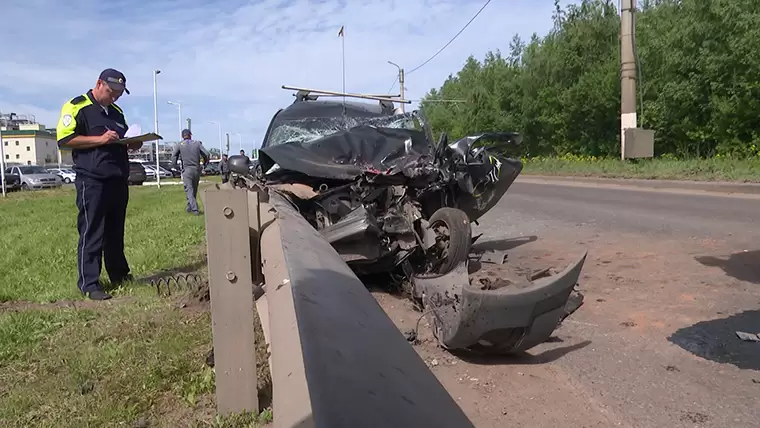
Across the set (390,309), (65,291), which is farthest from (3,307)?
(390,309)

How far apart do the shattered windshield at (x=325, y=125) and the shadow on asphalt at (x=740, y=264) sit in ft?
10.9

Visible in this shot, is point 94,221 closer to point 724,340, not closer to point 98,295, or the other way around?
point 98,295

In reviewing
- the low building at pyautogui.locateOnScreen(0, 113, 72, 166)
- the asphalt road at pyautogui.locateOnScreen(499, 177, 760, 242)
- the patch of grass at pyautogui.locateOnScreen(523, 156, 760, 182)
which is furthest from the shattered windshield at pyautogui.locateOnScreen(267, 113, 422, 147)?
the low building at pyautogui.locateOnScreen(0, 113, 72, 166)

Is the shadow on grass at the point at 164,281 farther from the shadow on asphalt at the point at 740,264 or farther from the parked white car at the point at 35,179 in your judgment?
the parked white car at the point at 35,179

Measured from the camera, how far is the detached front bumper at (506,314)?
318 cm

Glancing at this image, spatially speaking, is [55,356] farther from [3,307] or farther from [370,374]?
[370,374]

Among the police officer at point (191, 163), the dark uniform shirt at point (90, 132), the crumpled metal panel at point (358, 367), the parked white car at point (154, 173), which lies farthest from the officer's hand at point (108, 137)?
the parked white car at point (154, 173)

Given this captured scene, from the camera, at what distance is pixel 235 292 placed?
106 inches

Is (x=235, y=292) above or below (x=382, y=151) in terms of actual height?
below

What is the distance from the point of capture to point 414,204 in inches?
197

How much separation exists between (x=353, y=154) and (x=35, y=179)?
107ft

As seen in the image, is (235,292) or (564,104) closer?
(235,292)

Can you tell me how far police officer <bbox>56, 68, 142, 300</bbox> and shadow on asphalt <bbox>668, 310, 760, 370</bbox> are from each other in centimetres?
435

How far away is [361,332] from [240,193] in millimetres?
1646
